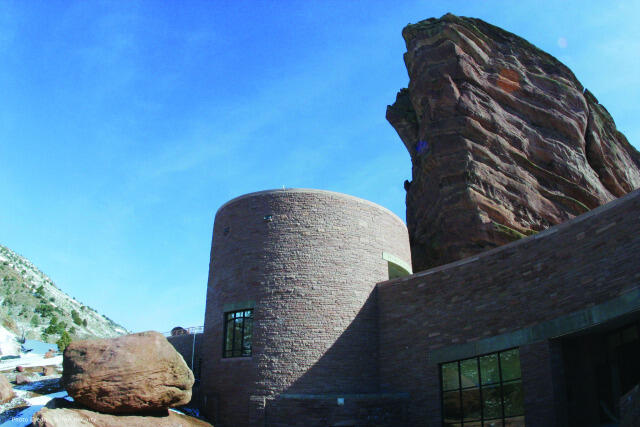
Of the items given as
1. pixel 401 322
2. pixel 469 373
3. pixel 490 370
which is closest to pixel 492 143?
pixel 401 322

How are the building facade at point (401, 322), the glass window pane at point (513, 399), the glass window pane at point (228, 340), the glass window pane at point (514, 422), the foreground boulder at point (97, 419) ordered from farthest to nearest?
the glass window pane at point (228, 340) < the glass window pane at point (513, 399) < the glass window pane at point (514, 422) < the building facade at point (401, 322) < the foreground boulder at point (97, 419)

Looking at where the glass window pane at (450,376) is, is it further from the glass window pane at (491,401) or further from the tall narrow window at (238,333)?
the tall narrow window at (238,333)

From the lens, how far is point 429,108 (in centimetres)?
3456

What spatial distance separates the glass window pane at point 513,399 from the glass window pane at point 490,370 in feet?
1.20

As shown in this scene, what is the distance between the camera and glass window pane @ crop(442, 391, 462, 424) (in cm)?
1659

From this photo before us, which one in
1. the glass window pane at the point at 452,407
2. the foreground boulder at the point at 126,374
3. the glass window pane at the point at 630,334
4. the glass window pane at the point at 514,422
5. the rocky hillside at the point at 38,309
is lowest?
the glass window pane at the point at 514,422

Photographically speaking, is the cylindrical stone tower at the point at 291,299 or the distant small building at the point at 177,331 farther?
the distant small building at the point at 177,331

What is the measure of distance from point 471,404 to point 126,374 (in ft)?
32.3

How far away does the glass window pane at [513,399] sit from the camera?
1506 centimetres

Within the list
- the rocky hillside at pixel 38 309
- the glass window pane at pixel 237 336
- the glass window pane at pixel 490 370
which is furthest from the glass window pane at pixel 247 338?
the rocky hillside at pixel 38 309

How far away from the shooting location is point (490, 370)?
15.8m

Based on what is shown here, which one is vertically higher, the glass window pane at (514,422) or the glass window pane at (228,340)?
the glass window pane at (228,340)

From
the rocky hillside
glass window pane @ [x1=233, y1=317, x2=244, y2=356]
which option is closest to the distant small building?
glass window pane @ [x1=233, y1=317, x2=244, y2=356]

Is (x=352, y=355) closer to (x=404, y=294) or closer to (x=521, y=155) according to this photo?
(x=404, y=294)
